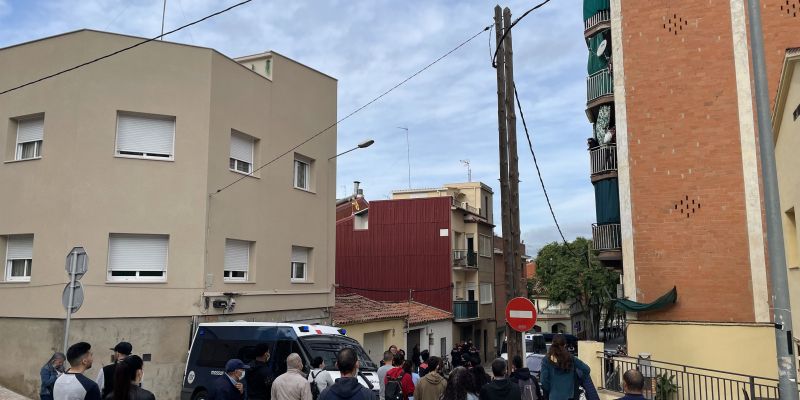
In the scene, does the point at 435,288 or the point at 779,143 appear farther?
the point at 435,288

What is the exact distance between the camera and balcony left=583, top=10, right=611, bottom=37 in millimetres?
21141

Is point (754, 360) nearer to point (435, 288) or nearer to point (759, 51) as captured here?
point (759, 51)

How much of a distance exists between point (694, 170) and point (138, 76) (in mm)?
16287

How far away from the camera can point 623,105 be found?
1981 centimetres

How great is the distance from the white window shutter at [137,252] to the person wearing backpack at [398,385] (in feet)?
27.6

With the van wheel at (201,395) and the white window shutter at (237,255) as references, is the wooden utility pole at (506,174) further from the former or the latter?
the white window shutter at (237,255)

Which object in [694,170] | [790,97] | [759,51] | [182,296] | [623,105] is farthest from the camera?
[623,105]

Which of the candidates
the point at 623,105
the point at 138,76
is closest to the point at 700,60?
the point at 623,105

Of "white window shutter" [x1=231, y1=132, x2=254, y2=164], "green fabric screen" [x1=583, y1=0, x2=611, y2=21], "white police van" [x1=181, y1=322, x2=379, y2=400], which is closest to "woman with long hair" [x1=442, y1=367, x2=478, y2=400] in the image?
"white police van" [x1=181, y1=322, x2=379, y2=400]

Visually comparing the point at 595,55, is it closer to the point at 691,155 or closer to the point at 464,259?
the point at 691,155

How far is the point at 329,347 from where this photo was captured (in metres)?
12.2

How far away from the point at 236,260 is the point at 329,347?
20.4 ft

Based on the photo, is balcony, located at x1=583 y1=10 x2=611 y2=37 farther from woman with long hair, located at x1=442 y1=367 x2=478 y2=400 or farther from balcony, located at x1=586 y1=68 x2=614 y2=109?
woman with long hair, located at x1=442 y1=367 x2=478 y2=400

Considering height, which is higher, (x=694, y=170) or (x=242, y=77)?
(x=242, y=77)
